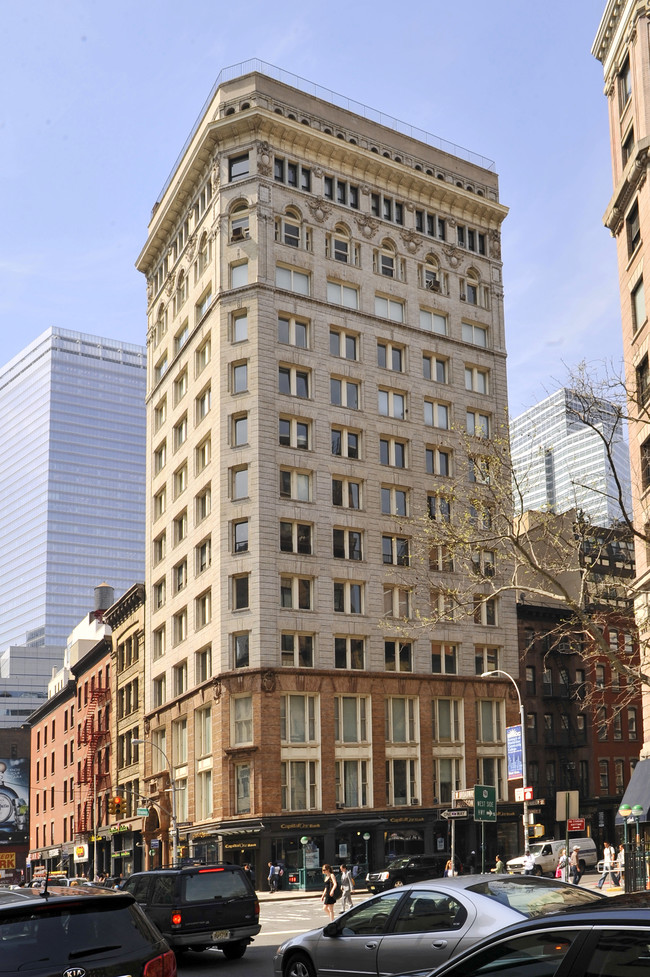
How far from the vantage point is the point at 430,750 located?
208 ft

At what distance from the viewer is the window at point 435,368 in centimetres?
7088

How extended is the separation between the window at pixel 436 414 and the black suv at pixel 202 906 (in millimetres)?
50128

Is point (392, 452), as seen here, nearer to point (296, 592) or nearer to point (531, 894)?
point (296, 592)

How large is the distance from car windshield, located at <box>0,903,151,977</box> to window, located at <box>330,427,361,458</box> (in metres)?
55.9

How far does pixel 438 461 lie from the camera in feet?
228

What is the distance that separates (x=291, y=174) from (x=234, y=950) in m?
53.9

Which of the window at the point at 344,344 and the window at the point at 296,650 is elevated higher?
the window at the point at 344,344

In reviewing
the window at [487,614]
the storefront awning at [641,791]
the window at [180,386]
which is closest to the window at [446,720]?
the window at [487,614]

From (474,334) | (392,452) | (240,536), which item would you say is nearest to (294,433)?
(240,536)

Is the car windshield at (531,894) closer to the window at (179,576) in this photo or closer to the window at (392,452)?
the window at (392,452)

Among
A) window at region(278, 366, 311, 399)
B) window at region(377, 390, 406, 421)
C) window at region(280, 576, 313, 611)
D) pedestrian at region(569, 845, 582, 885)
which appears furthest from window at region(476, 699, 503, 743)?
window at region(278, 366, 311, 399)

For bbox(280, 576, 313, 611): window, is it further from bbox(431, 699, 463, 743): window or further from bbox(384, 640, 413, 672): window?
bbox(431, 699, 463, 743): window

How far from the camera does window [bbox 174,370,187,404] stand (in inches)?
2869

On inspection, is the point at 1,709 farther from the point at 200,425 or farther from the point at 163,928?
the point at 163,928
